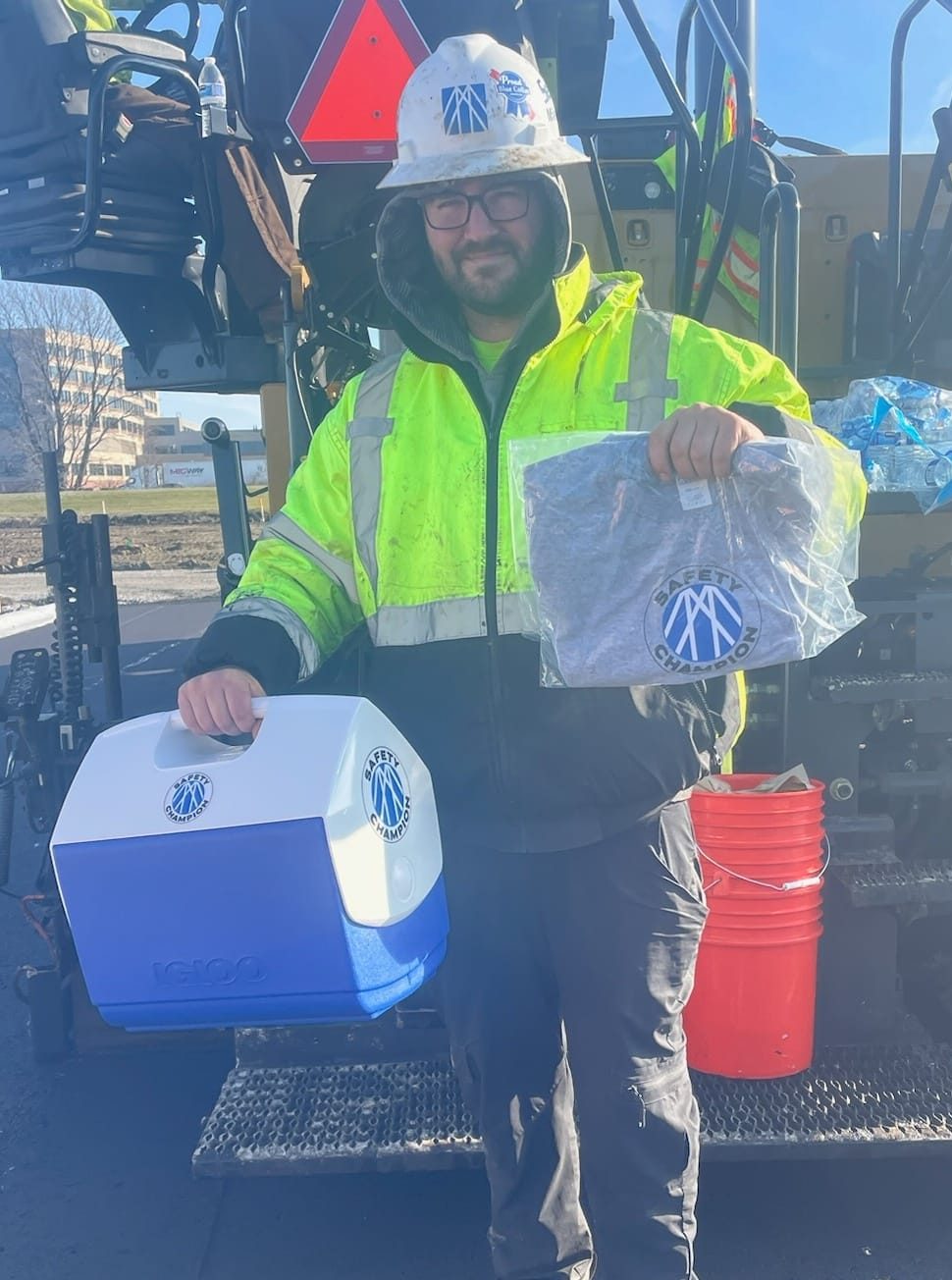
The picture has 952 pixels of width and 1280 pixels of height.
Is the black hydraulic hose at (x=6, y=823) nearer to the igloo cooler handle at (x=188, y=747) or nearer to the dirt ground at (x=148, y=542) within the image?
the igloo cooler handle at (x=188, y=747)

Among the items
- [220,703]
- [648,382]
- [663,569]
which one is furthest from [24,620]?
[663,569]

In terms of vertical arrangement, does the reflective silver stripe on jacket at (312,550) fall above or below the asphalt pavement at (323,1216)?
above

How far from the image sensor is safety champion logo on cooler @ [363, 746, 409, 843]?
1.74 metres

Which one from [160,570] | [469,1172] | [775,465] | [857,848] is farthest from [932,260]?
[160,570]

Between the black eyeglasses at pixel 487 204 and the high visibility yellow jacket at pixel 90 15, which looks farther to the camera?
the high visibility yellow jacket at pixel 90 15

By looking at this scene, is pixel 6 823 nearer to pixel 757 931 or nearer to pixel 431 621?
pixel 431 621

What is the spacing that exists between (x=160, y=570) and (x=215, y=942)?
1773 centimetres

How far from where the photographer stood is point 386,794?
178cm

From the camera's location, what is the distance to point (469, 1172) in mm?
2975

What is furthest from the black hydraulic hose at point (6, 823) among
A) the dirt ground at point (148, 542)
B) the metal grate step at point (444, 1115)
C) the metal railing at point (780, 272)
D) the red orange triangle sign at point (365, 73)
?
the dirt ground at point (148, 542)

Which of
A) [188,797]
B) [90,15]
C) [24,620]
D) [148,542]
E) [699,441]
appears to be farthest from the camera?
[148,542]

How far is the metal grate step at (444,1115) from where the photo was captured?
98.0 inches

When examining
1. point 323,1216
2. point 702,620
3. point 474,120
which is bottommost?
point 323,1216

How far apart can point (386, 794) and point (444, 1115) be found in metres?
1.19
